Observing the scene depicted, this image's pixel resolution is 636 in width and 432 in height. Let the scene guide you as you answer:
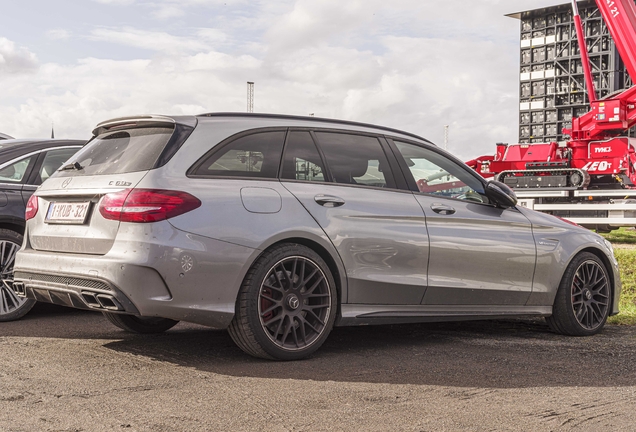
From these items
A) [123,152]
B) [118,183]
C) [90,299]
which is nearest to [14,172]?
[123,152]

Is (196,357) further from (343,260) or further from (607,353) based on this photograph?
(607,353)

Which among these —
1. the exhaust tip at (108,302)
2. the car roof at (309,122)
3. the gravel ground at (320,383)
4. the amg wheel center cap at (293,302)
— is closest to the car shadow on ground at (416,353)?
the gravel ground at (320,383)

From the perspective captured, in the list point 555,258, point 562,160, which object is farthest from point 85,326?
point 562,160

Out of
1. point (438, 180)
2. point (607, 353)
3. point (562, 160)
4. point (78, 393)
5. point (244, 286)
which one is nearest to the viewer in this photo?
point (78, 393)

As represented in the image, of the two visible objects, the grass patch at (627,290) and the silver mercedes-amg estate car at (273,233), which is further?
the grass patch at (627,290)

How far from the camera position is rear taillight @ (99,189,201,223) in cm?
458

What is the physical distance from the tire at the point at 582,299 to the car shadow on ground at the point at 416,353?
0.45 ft

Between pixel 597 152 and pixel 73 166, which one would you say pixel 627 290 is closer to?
pixel 73 166

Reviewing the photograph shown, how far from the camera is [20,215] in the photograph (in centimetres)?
680

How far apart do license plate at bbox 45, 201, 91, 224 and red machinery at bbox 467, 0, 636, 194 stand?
16.8 meters

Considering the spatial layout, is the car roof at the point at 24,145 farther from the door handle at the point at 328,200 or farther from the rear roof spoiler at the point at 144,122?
the door handle at the point at 328,200

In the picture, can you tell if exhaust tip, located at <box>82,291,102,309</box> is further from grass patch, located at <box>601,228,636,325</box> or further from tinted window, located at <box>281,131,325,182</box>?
grass patch, located at <box>601,228,636,325</box>

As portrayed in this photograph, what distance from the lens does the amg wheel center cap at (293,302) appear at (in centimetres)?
500

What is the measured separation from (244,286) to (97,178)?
115 cm
